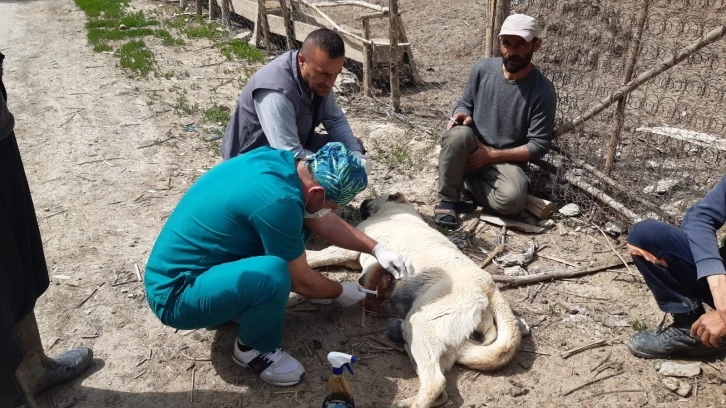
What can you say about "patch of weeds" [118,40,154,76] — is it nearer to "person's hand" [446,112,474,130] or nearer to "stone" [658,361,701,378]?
"person's hand" [446,112,474,130]

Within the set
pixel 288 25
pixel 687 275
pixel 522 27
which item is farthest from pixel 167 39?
pixel 687 275

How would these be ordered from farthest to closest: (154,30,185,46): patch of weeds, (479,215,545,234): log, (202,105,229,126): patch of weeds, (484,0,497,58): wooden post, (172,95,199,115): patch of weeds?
1. (154,30,185,46): patch of weeds
2. (172,95,199,115): patch of weeds
3. (202,105,229,126): patch of weeds
4. (484,0,497,58): wooden post
5. (479,215,545,234): log

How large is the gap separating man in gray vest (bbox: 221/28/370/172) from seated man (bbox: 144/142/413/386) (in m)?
1.05

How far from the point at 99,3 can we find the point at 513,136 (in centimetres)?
1347

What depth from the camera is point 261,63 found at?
372 inches

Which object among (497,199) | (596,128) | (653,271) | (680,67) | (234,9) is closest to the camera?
(653,271)

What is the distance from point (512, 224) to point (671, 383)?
1885 millimetres

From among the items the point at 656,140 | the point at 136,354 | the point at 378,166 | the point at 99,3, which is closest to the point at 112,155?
the point at 378,166

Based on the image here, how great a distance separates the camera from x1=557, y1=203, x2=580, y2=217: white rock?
5.07 m

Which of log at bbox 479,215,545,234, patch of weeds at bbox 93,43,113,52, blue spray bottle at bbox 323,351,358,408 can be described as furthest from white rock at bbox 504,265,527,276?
patch of weeds at bbox 93,43,113,52

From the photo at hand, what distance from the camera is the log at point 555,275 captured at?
4270mm

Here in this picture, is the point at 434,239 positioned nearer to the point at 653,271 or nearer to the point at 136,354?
the point at 653,271

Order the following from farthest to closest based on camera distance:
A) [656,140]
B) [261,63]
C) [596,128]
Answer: [261,63]
[596,128]
[656,140]

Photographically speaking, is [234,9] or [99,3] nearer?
[234,9]
